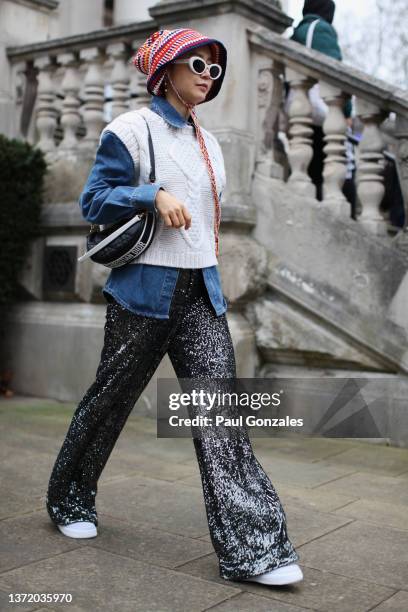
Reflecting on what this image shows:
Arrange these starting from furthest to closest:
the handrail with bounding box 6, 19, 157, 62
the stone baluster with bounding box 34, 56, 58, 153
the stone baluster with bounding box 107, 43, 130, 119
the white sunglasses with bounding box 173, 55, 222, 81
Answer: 1. the stone baluster with bounding box 34, 56, 58, 153
2. the stone baluster with bounding box 107, 43, 130, 119
3. the handrail with bounding box 6, 19, 157, 62
4. the white sunglasses with bounding box 173, 55, 222, 81

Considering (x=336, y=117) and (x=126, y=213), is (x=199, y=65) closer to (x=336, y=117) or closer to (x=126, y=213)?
(x=126, y=213)

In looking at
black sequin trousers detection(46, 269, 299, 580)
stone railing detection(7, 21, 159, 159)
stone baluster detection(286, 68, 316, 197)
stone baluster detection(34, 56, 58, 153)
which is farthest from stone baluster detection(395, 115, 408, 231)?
stone baluster detection(34, 56, 58, 153)

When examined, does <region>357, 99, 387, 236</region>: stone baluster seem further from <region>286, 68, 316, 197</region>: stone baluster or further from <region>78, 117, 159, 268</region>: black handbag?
<region>78, 117, 159, 268</region>: black handbag

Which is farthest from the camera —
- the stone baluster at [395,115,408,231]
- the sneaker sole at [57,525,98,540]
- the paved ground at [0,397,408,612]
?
the stone baluster at [395,115,408,231]

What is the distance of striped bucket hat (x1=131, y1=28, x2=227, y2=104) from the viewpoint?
131 inches

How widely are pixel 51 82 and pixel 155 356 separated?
4.63 metres

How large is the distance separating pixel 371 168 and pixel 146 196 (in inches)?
121

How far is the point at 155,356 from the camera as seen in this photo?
11.6 feet

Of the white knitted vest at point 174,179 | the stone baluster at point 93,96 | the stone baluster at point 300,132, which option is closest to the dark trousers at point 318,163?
the stone baluster at point 300,132

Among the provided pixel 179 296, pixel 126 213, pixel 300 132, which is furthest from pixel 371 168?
pixel 126 213

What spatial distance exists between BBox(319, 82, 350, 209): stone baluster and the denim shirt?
2734 millimetres

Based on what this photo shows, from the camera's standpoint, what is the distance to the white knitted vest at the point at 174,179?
3.40 m

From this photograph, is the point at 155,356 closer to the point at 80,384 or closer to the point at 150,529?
the point at 150,529

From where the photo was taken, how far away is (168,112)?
3.47m
